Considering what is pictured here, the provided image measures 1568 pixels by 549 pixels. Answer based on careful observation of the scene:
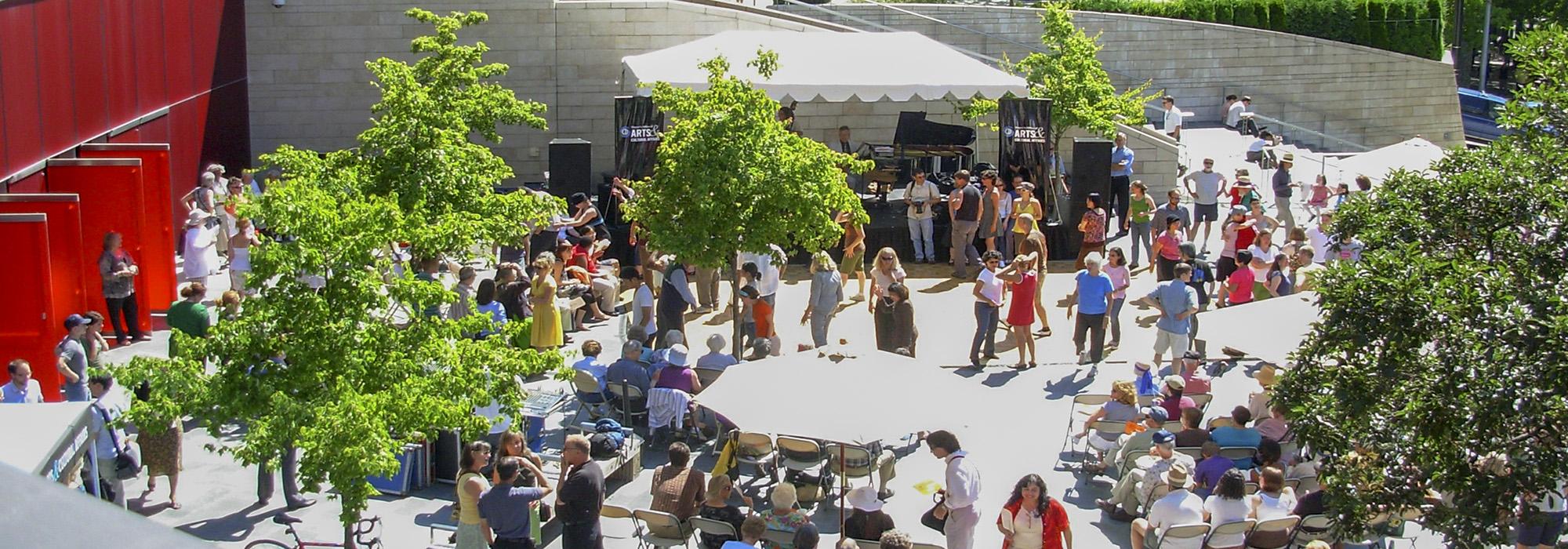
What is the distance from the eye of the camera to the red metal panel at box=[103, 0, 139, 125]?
60.1ft

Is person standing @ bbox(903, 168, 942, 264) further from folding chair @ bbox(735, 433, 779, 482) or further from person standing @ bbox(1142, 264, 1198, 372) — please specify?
folding chair @ bbox(735, 433, 779, 482)

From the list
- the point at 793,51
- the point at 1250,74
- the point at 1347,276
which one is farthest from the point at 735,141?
the point at 1250,74

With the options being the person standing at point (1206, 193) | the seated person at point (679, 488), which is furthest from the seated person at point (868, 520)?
the person standing at point (1206, 193)

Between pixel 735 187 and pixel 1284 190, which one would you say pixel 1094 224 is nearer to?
pixel 1284 190

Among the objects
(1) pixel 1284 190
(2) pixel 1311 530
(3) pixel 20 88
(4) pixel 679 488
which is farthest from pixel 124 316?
(1) pixel 1284 190

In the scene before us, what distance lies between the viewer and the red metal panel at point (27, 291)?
522 inches

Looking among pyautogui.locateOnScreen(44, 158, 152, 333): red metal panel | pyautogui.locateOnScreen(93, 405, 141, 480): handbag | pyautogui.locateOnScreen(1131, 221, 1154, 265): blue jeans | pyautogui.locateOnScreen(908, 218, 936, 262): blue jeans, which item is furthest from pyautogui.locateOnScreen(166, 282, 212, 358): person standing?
pyautogui.locateOnScreen(1131, 221, 1154, 265): blue jeans

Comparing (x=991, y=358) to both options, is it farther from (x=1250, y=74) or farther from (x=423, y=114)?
(x=1250, y=74)

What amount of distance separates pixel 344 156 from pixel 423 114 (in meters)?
1.16

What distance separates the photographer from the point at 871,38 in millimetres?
23312

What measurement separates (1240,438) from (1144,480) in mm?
1159

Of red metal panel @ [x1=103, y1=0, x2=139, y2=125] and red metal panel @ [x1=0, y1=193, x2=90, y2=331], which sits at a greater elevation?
red metal panel @ [x1=103, y1=0, x2=139, y2=125]

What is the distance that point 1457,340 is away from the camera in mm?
6637

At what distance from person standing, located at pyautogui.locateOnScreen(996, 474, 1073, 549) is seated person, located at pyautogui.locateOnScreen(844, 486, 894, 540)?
881 millimetres
